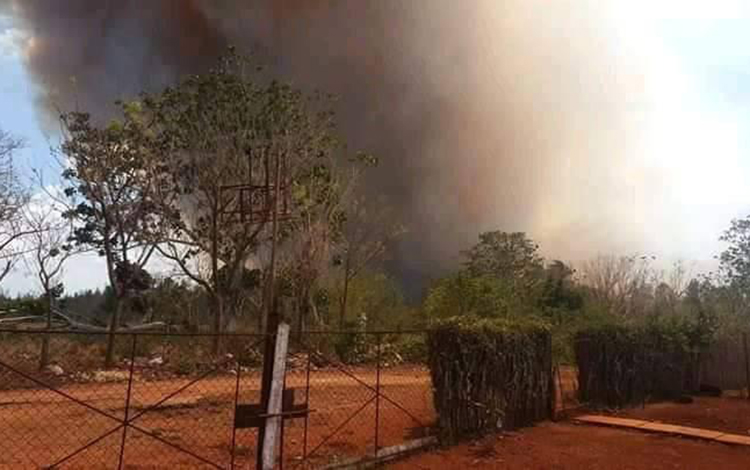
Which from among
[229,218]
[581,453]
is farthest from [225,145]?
[581,453]

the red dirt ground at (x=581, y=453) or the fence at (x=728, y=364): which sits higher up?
the fence at (x=728, y=364)

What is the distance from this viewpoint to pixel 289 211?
92.8 feet

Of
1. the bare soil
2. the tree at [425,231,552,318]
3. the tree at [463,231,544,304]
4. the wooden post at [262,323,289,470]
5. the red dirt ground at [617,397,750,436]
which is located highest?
the tree at [463,231,544,304]

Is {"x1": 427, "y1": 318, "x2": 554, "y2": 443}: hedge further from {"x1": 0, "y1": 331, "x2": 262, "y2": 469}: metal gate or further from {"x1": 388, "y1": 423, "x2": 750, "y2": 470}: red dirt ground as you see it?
{"x1": 0, "y1": 331, "x2": 262, "y2": 469}: metal gate

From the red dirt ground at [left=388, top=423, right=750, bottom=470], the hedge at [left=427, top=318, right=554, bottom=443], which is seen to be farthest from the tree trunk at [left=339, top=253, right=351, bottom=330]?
the red dirt ground at [left=388, top=423, right=750, bottom=470]

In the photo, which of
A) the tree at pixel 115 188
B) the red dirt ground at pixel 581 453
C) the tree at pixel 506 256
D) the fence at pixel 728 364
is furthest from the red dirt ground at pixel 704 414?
the tree at pixel 506 256

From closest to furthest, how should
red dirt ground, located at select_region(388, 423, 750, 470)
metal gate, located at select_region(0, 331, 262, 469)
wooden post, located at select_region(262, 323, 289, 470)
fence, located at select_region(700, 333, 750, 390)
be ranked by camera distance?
wooden post, located at select_region(262, 323, 289, 470), metal gate, located at select_region(0, 331, 262, 469), red dirt ground, located at select_region(388, 423, 750, 470), fence, located at select_region(700, 333, 750, 390)

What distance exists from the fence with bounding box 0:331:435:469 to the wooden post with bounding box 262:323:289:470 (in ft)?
0.90

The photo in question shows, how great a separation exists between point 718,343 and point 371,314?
1920 centimetres

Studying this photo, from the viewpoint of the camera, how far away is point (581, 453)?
9945 millimetres

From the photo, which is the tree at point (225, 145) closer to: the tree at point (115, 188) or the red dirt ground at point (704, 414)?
the tree at point (115, 188)

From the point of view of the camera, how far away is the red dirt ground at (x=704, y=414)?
43.6 ft

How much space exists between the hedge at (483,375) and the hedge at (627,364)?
8.72 ft

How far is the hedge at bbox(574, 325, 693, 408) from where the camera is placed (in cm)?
1466
